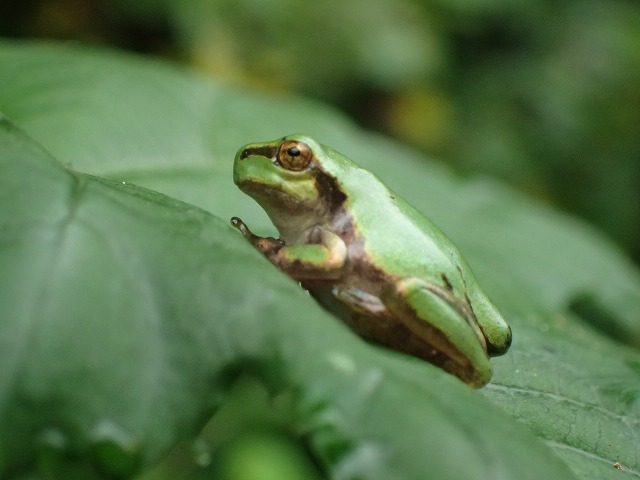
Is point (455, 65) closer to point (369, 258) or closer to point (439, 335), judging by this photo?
point (369, 258)

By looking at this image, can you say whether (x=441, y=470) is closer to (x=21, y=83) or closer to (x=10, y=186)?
(x=10, y=186)

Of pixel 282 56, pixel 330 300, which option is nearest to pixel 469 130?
pixel 282 56

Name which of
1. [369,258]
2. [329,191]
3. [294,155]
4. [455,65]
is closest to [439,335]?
[369,258]

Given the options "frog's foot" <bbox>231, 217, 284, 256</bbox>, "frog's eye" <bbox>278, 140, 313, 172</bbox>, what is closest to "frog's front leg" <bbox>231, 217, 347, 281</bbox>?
"frog's foot" <bbox>231, 217, 284, 256</bbox>

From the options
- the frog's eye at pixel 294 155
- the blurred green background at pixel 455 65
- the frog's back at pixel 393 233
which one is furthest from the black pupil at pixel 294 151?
the blurred green background at pixel 455 65

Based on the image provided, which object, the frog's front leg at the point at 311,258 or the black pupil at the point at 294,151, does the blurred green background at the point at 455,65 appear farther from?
the frog's front leg at the point at 311,258

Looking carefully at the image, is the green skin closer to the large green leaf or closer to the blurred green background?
the large green leaf
